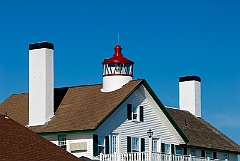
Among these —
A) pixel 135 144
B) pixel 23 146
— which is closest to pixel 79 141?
pixel 135 144

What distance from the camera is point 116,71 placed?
4947 centimetres

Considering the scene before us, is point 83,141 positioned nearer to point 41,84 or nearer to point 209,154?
point 41,84

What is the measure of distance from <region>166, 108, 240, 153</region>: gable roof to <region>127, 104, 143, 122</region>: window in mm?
4584

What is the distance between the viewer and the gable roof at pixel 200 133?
53531mm

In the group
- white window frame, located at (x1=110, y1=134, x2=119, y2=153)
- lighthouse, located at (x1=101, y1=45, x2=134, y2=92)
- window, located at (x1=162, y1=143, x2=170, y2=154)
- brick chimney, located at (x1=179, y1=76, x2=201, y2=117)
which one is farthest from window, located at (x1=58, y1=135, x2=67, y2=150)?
brick chimney, located at (x1=179, y1=76, x2=201, y2=117)

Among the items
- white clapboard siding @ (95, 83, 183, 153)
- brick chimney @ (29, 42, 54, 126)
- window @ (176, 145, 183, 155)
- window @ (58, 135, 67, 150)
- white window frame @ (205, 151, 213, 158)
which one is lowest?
white window frame @ (205, 151, 213, 158)

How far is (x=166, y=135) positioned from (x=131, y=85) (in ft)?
15.2

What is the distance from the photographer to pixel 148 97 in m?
49.1

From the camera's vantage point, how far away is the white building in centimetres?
4525

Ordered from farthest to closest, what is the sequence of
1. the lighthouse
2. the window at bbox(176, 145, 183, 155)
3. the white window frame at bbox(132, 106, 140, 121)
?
the window at bbox(176, 145, 183, 155)
the lighthouse
the white window frame at bbox(132, 106, 140, 121)

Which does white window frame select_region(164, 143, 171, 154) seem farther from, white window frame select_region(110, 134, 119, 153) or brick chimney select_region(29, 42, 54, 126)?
brick chimney select_region(29, 42, 54, 126)

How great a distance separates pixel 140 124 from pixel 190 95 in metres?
12.4

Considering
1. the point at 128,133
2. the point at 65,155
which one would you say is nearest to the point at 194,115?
the point at 128,133

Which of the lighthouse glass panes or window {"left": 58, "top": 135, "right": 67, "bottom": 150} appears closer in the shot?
window {"left": 58, "top": 135, "right": 67, "bottom": 150}
